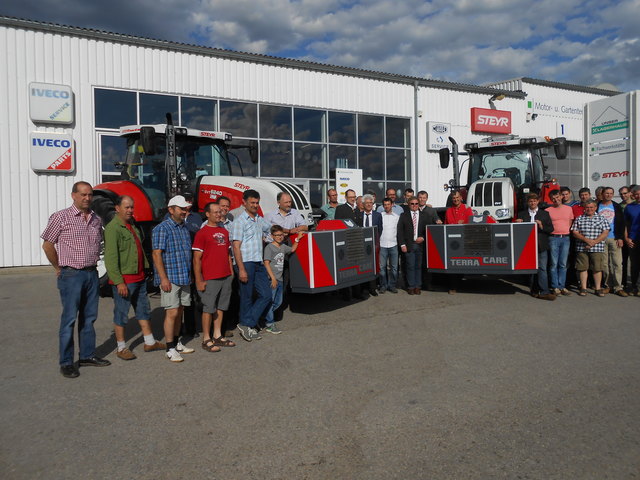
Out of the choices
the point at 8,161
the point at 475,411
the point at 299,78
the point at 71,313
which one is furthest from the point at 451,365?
the point at 299,78

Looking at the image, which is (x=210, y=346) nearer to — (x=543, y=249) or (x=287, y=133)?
(x=543, y=249)

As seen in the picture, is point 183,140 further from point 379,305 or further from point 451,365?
point 451,365

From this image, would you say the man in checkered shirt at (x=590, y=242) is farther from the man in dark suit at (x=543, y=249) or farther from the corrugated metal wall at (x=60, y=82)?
the corrugated metal wall at (x=60, y=82)

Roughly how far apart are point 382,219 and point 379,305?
1.69 m

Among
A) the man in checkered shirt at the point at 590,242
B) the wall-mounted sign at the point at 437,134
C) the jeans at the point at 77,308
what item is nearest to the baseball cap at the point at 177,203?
the jeans at the point at 77,308

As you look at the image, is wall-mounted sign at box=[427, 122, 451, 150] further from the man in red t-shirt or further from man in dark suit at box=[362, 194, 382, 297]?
the man in red t-shirt

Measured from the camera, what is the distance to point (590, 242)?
8.70m

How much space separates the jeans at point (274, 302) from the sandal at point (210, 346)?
93 cm

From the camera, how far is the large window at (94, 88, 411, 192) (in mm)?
14805

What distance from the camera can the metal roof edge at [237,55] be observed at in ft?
44.6

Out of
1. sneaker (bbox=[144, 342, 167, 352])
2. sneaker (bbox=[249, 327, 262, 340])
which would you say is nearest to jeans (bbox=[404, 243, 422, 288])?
sneaker (bbox=[249, 327, 262, 340])

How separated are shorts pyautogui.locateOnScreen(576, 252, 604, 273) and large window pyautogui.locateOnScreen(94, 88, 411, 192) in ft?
26.4

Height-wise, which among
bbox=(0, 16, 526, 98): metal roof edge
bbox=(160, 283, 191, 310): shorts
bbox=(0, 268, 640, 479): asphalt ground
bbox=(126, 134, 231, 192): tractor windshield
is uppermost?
bbox=(0, 16, 526, 98): metal roof edge

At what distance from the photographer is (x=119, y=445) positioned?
11.6 feet
